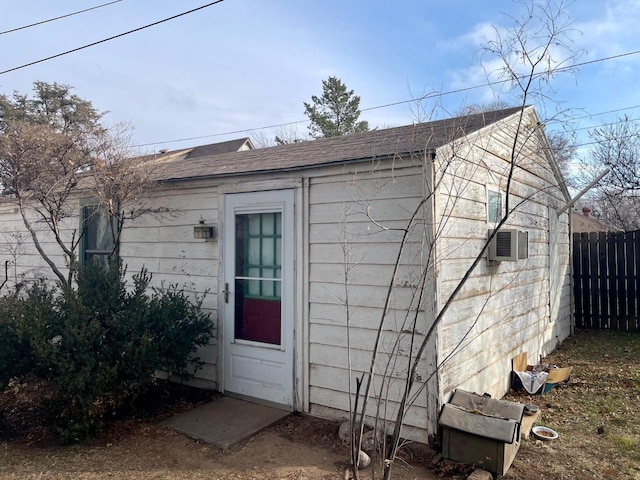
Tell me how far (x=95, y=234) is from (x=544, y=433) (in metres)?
6.08

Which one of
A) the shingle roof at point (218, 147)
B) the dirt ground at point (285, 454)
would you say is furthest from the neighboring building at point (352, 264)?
the shingle roof at point (218, 147)

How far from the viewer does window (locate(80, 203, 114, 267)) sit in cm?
601

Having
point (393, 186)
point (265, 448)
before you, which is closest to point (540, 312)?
point (393, 186)

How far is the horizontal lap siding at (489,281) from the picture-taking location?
12.1 ft

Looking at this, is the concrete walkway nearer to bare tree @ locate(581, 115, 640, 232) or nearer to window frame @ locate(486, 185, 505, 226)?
window frame @ locate(486, 185, 505, 226)

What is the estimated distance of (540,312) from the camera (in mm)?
6281

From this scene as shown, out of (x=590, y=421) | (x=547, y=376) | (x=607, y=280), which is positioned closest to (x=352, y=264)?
(x=590, y=421)

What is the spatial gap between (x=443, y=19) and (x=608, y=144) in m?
9.41

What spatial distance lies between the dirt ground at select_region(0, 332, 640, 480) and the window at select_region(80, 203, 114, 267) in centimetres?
238

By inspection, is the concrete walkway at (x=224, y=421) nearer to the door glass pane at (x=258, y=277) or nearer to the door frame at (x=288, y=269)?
the door frame at (x=288, y=269)

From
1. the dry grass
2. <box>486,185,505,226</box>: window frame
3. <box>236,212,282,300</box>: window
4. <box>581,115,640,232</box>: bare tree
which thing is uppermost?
<box>581,115,640,232</box>: bare tree

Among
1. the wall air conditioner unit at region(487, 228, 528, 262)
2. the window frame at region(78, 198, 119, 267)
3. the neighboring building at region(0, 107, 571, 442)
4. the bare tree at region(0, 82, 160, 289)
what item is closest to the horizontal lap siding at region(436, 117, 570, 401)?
the neighboring building at region(0, 107, 571, 442)

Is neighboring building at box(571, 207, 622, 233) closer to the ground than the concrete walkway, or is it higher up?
higher up

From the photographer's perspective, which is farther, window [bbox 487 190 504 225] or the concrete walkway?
window [bbox 487 190 504 225]
